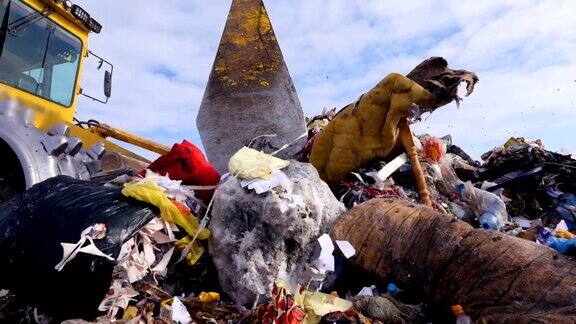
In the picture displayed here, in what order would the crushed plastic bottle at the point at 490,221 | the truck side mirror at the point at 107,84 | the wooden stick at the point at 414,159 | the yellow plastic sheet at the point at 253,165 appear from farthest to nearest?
the truck side mirror at the point at 107,84, the wooden stick at the point at 414,159, the crushed plastic bottle at the point at 490,221, the yellow plastic sheet at the point at 253,165

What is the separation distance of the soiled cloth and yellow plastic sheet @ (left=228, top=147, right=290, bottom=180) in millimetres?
688

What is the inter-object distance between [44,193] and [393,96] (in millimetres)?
1945

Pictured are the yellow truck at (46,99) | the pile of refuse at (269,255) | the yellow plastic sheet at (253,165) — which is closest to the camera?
the pile of refuse at (269,255)

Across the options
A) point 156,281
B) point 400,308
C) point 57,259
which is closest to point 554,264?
point 400,308

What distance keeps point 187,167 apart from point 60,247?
1.09 metres

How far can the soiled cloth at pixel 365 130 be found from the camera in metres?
2.79

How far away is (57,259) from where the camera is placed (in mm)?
1918

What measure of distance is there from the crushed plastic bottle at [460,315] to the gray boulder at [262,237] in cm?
63

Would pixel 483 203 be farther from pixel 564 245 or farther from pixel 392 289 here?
pixel 392 289

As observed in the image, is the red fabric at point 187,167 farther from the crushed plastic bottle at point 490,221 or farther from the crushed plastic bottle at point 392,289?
the crushed plastic bottle at point 490,221

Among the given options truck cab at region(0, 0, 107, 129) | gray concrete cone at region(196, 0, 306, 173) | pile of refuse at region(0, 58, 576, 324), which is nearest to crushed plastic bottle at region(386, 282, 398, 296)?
pile of refuse at region(0, 58, 576, 324)

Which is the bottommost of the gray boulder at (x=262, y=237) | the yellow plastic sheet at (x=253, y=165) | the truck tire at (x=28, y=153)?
the gray boulder at (x=262, y=237)

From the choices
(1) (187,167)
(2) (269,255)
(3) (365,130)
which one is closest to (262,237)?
(2) (269,255)

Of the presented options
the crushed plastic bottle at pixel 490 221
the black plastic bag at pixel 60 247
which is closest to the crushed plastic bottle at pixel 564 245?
the crushed plastic bottle at pixel 490 221
